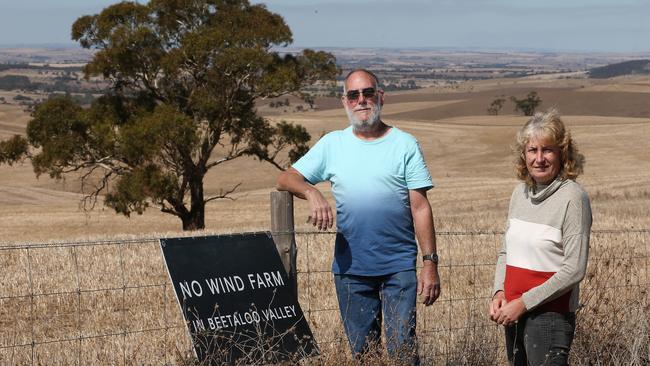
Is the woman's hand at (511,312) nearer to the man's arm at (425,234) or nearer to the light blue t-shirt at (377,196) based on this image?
the man's arm at (425,234)

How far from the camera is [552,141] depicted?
4922 mm

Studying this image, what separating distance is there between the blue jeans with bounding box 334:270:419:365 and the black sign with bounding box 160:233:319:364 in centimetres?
37

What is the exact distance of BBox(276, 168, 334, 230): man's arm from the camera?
523 centimetres

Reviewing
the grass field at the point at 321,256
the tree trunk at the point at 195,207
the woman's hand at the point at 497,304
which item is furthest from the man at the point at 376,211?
the tree trunk at the point at 195,207

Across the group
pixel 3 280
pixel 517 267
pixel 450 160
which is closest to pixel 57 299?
pixel 3 280

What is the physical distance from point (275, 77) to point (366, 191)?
88.5ft

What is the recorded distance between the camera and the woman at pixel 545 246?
189 inches

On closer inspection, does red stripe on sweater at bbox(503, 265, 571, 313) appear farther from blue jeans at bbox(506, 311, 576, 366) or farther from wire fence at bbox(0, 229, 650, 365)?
wire fence at bbox(0, 229, 650, 365)

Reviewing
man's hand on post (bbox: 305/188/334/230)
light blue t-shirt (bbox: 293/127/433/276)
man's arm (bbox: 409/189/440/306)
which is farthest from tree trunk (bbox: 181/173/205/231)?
man's hand on post (bbox: 305/188/334/230)

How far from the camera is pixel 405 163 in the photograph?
5.43 meters

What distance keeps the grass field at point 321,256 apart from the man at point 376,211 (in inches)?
15.6

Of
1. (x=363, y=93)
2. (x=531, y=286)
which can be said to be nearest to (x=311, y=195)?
(x=363, y=93)

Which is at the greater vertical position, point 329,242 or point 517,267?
point 517,267

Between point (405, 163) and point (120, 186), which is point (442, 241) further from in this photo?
point (120, 186)
